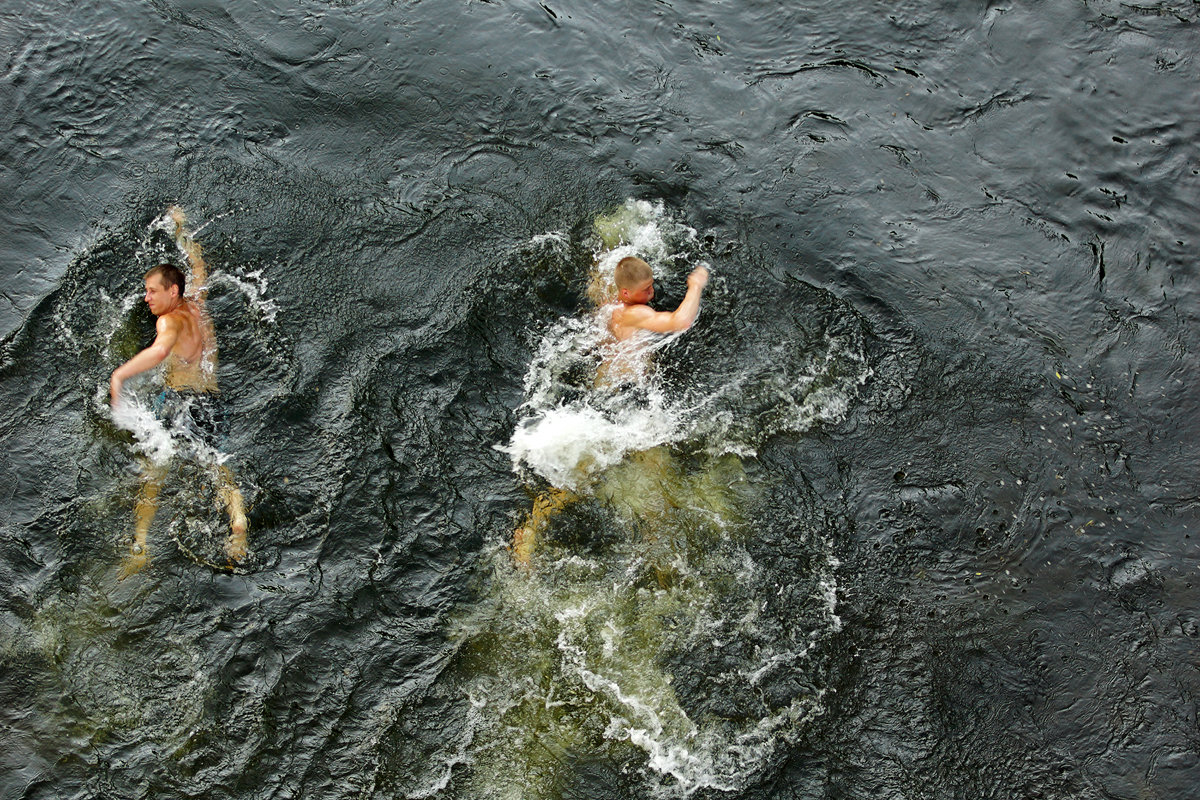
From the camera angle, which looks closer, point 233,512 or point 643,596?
point 643,596

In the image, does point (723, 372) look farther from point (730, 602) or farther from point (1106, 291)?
point (1106, 291)

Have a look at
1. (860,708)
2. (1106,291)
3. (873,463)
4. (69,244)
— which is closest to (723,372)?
(873,463)

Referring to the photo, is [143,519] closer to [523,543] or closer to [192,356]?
[192,356]

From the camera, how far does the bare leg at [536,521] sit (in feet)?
22.1

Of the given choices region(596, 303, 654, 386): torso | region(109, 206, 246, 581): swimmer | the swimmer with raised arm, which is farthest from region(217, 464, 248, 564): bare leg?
region(596, 303, 654, 386): torso

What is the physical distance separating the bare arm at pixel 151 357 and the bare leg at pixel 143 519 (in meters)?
0.72

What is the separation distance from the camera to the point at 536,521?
270 inches

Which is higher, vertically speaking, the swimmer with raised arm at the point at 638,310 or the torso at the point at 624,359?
the swimmer with raised arm at the point at 638,310

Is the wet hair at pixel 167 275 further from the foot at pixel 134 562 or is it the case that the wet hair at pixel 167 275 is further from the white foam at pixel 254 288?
the foot at pixel 134 562

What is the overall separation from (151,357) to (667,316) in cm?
447

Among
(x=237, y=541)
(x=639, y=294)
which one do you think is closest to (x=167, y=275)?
(x=237, y=541)

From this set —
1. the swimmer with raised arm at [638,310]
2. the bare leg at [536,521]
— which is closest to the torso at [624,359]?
the swimmer with raised arm at [638,310]

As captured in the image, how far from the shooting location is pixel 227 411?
734 cm

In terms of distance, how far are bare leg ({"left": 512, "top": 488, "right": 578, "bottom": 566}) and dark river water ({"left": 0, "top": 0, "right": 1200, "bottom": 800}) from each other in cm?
6
